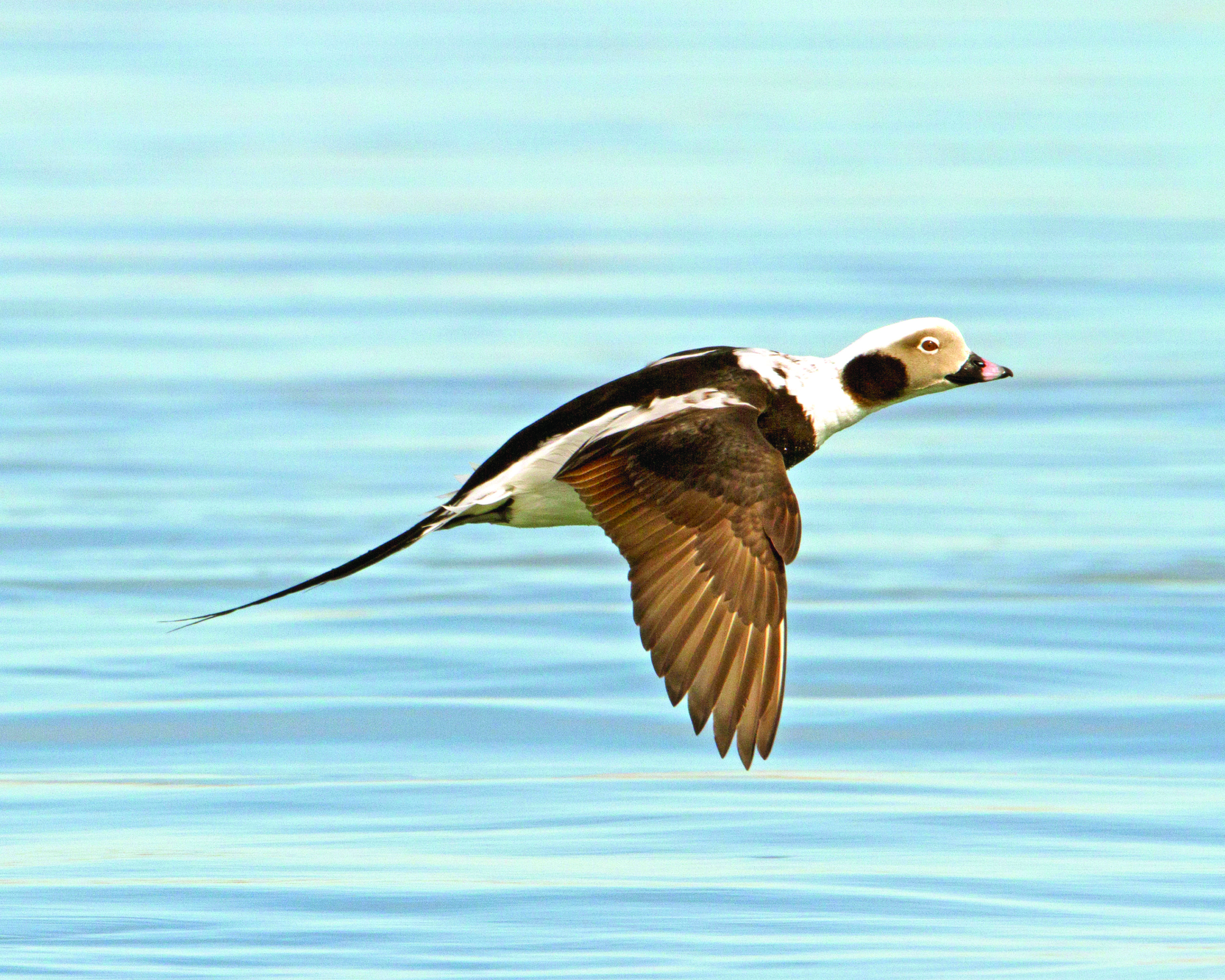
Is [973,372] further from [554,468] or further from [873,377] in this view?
[554,468]

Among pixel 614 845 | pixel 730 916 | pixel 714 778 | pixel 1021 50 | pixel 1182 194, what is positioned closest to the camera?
pixel 730 916

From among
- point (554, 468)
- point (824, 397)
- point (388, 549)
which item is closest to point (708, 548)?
point (554, 468)

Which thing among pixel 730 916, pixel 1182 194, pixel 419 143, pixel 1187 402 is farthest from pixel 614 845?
pixel 419 143

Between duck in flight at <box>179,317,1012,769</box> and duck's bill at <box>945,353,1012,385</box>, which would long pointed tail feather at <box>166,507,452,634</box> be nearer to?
duck in flight at <box>179,317,1012,769</box>

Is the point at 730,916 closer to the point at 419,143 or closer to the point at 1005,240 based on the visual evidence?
the point at 1005,240

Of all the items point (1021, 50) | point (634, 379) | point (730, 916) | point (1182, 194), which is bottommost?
point (730, 916)

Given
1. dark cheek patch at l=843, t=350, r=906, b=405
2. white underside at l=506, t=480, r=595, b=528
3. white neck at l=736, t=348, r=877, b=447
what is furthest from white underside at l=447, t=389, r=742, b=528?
dark cheek patch at l=843, t=350, r=906, b=405

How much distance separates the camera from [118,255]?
16094mm

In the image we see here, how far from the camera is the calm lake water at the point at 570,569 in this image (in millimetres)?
6051

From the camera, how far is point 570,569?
9.63 meters

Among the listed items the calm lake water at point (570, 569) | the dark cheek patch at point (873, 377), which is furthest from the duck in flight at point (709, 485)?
the calm lake water at point (570, 569)

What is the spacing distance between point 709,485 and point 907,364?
97 centimetres

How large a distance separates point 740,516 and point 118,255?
422 inches

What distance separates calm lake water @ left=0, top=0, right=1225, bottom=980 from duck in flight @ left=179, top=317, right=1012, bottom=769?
24.6 inches
